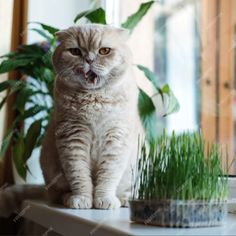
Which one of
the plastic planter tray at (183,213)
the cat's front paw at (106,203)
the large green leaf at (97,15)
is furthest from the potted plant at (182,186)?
the large green leaf at (97,15)

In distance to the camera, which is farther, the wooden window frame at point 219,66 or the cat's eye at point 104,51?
the wooden window frame at point 219,66

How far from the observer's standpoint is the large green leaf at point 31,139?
1.45 meters

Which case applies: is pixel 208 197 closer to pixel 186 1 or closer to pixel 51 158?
pixel 51 158

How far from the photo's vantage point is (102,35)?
1170 mm

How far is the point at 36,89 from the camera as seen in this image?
5.42ft

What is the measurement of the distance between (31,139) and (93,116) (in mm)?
372

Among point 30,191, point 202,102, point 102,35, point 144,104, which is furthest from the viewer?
point 202,102

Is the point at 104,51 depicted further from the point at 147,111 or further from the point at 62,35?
the point at 147,111

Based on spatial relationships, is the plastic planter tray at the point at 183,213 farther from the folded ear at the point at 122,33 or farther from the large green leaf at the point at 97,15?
the large green leaf at the point at 97,15

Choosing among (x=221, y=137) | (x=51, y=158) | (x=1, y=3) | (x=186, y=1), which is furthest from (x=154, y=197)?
(x=186, y=1)

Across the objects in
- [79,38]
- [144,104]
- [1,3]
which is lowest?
[144,104]

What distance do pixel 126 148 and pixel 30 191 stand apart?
1.52ft

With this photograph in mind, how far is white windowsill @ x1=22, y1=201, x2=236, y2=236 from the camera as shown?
81cm

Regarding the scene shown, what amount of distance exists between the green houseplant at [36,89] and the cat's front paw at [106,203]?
0.90 ft
